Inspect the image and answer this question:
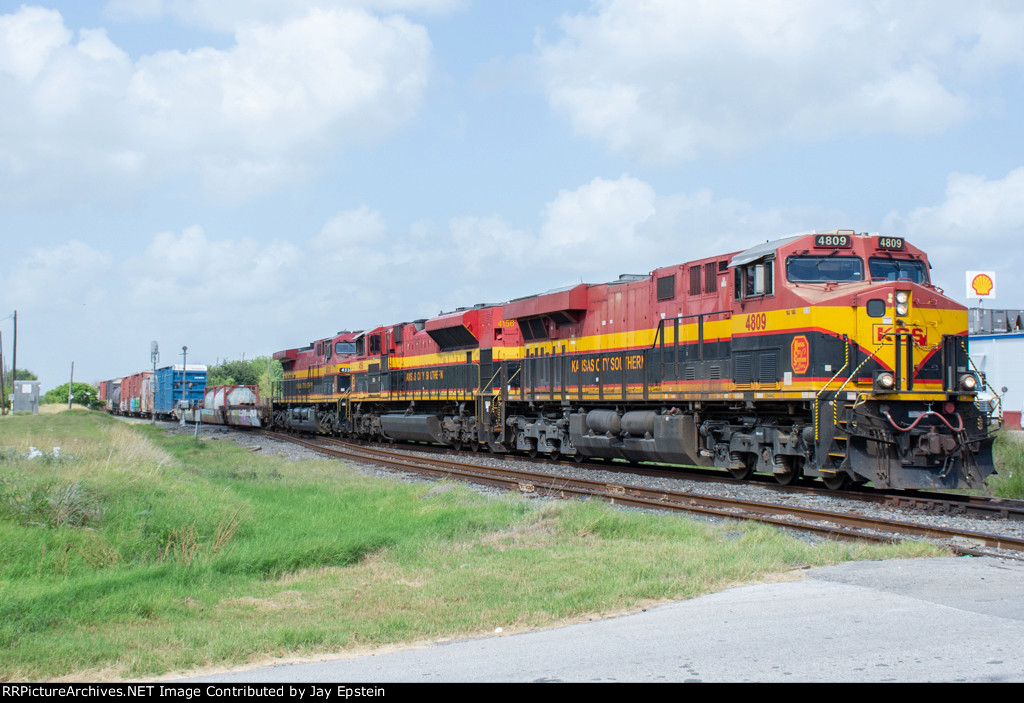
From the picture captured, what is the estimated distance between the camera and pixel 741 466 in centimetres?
1608

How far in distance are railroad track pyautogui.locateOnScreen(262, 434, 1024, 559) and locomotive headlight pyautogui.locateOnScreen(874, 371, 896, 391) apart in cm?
227

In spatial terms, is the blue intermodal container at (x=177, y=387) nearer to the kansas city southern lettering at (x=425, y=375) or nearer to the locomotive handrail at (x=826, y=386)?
the kansas city southern lettering at (x=425, y=375)

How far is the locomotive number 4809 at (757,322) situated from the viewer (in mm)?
14617

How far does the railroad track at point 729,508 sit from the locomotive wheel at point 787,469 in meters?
1.85

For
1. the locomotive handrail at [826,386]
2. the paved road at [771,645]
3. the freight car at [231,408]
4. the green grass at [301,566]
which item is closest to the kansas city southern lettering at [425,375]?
the green grass at [301,566]

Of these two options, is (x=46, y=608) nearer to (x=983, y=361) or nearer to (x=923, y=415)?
(x=923, y=415)

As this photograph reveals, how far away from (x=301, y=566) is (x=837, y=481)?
28.8 ft

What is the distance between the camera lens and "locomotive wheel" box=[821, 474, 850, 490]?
46.2ft

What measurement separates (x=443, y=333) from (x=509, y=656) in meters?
22.3

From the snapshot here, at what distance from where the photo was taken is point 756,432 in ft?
50.1

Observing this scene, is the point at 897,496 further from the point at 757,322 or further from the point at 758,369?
the point at 757,322

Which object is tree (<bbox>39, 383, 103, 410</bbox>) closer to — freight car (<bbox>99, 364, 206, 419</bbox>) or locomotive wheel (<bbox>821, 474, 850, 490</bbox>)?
freight car (<bbox>99, 364, 206, 419</bbox>)

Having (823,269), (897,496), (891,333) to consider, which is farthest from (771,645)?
(823,269)
